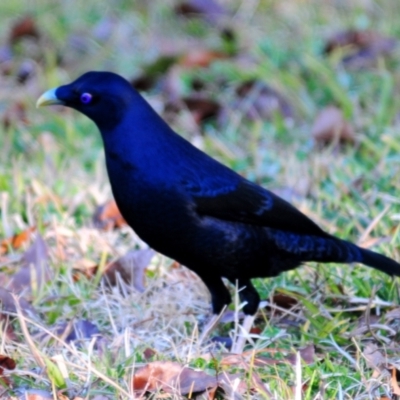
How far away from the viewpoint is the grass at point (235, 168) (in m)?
3.36

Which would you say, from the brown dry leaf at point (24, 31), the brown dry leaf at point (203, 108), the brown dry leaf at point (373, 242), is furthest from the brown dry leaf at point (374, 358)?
the brown dry leaf at point (24, 31)

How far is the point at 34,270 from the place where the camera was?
418cm

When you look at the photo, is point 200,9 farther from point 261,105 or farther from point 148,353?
point 148,353

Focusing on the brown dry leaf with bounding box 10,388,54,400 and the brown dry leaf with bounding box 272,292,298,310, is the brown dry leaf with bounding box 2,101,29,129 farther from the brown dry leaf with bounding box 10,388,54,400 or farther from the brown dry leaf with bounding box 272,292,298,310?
the brown dry leaf with bounding box 10,388,54,400

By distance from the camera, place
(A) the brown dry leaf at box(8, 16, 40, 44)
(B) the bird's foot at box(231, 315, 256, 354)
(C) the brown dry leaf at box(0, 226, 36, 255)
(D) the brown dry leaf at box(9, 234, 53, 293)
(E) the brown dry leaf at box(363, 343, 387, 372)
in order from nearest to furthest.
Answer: (E) the brown dry leaf at box(363, 343, 387, 372), (B) the bird's foot at box(231, 315, 256, 354), (D) the brown dry leaf at box(9, 234, 53, 293), (C) the brown dry leaf at box(0, 226, 36, 255), (A) the brown dry leaf at box(8, 16, 40, 44)

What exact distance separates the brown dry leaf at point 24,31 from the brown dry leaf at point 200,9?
1.18 metres

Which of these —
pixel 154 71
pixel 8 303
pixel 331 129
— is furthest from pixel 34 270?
pixel 154 71

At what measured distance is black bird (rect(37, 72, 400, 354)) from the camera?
3537 mm

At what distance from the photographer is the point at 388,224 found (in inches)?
180

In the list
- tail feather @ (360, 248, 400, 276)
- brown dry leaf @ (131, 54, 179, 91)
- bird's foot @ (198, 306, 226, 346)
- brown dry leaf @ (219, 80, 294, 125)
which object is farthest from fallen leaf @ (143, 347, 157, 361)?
brown dry leaf @ (131, 54, 179, 91)

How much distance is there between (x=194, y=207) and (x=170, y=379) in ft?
2.40

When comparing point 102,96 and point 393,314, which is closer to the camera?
point 393,314

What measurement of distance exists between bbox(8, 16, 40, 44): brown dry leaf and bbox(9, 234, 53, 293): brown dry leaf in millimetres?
3447

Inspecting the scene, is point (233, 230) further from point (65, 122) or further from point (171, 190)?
point (65, 122)
